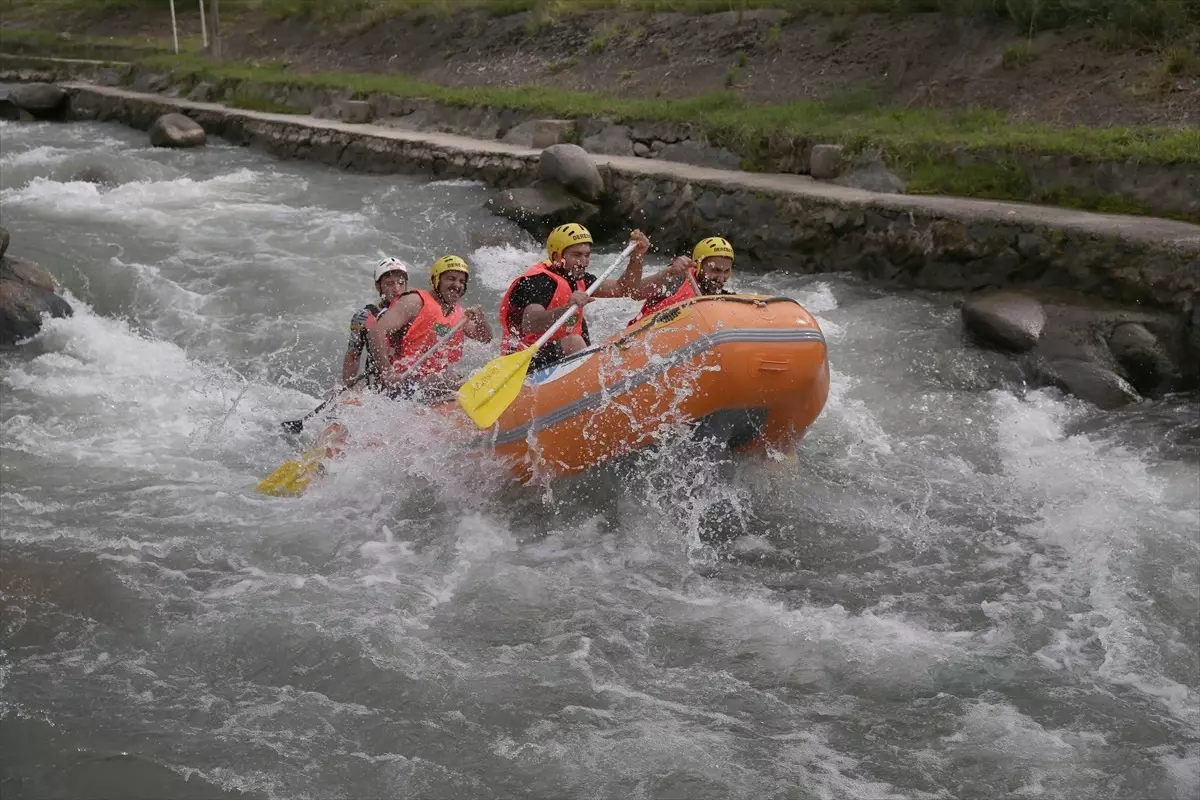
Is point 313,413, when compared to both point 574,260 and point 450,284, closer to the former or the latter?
point 450,284

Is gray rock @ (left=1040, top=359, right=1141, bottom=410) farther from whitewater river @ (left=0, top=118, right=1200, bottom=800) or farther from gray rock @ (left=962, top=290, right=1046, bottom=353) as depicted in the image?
gray rock @ (left=962, top=290, right=1046, bottom=353)

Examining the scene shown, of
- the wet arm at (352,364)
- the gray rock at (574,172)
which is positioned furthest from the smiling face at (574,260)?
the gray rock at (574,172)

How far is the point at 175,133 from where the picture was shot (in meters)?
17.9

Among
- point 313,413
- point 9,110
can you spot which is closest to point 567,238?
point 313,413

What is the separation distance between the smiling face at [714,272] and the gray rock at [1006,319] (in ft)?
9.26

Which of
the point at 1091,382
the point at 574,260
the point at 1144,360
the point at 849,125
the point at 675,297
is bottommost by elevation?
the point at 1091,382

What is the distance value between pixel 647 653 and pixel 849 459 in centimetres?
260

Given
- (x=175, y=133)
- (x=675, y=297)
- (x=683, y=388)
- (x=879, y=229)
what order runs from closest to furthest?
(x=683, y=388), (x=675, y=297), (x=879, y=229), (x=175, y=133)

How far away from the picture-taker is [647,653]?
202 inches

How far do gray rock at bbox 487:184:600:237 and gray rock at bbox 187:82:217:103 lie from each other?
11134 millimetres

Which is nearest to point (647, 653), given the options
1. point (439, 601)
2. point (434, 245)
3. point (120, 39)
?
point (439, 601)

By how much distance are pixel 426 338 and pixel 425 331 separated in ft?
0.14

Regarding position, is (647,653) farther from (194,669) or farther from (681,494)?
(194,669)

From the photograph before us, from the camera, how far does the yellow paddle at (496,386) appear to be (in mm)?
6137
